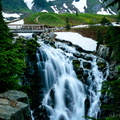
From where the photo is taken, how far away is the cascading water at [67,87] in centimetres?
1661

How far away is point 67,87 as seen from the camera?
18.2m

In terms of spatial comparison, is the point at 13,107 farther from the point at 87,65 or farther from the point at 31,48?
the point at 87,65

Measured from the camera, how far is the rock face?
218 inches

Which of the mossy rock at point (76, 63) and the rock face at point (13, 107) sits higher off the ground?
the rock face at point (13, 107)

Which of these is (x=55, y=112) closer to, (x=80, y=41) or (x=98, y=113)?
(x=98, y=113)

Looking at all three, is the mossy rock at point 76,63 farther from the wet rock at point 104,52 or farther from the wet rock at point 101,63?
the wet rock at point 104,52

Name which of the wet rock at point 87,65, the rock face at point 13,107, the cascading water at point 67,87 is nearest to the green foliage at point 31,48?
the cascading water at point 67,87

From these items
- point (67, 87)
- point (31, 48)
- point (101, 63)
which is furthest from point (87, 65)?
point (31, 48)

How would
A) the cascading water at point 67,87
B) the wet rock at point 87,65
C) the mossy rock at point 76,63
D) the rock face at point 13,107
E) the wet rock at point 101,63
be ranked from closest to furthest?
the rock face at point 13,107 < the cascading water at point 67,87 < the mossy rock at point 76,63 < the wet rock at point 87,65 < the wet rock at point 101,63

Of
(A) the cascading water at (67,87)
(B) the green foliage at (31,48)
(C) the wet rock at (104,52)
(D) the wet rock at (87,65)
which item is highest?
(B) the green foliage at (31,48)

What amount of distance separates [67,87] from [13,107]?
1245 cm

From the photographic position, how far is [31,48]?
20297mm

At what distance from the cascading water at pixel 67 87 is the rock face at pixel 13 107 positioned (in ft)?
31.0

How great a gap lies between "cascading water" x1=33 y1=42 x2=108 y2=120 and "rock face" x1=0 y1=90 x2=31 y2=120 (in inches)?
371
